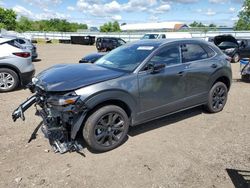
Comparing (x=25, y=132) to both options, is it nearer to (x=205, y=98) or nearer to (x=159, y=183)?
(x=159, y=183)

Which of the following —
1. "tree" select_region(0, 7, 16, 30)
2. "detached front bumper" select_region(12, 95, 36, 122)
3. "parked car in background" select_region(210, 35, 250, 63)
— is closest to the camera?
"detached front bumper" select_region(12, 95, 36, 122)

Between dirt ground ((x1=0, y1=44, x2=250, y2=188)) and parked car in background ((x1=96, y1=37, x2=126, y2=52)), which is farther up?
parked car in background ((x1=96, y1=37, x2=126, y2=52))

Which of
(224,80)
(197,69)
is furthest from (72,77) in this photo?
(224,80)

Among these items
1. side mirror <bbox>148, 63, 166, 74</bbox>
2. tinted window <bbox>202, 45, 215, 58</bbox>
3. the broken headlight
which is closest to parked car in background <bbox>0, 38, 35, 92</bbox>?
the broken headlight

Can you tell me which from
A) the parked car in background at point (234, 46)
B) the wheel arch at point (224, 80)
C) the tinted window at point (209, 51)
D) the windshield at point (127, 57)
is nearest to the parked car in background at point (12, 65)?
the windshield at point (127, 57)

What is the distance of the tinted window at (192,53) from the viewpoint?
485cm

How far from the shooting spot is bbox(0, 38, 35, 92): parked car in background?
7148mm

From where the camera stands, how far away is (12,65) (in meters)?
7.16

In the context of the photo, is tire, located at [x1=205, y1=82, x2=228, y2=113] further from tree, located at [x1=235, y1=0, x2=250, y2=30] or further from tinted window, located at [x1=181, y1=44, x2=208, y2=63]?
tree, located at [x1=235, y1=0, x2=250, y2=30]

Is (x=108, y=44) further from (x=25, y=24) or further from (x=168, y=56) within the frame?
(x=25, y=24)

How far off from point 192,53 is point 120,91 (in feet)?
6.83

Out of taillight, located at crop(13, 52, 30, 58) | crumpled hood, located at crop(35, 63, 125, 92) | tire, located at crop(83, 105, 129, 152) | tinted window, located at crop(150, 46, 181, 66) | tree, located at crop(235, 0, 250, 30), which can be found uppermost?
tree, located at crop(235, 0, 250, 30)

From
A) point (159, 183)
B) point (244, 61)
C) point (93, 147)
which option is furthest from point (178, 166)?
point (244, 61)

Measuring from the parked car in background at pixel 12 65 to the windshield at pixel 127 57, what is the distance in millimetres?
3518
